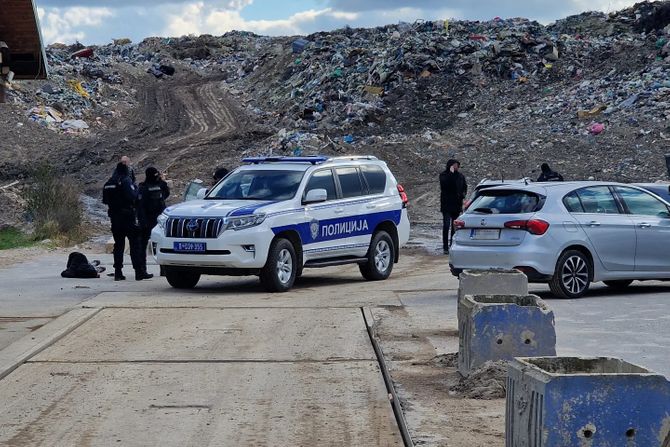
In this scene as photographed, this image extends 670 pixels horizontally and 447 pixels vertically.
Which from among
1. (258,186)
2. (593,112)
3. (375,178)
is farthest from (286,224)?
(593,112)

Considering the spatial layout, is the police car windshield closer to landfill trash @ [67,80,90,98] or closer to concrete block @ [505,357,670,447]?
concrete block @ [505,357,670,447]

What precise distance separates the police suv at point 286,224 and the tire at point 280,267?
0.01 metres

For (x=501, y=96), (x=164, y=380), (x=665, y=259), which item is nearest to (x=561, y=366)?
(x=164, y=380)

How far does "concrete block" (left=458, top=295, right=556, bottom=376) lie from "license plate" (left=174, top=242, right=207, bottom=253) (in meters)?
7.84

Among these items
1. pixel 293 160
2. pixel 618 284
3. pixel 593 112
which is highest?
pixel 593 112

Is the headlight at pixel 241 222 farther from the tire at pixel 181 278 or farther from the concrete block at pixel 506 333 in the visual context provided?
the concrete block at pixel 506 333

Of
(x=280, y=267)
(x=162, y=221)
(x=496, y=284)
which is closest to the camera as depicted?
(x=496, y=284)

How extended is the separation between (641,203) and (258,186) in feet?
18.8

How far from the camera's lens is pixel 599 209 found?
55.0 ft

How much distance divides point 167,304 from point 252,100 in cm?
4383

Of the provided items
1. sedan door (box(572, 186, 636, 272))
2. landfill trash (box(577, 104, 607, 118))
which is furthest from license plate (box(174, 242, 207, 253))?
landfill trash (box(577, 104, 607, 118))

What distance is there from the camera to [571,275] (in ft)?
53.3

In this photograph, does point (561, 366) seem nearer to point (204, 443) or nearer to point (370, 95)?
point (204, 443)

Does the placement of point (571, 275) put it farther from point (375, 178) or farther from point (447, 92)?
point (447, 92)
